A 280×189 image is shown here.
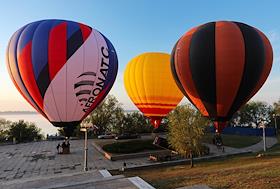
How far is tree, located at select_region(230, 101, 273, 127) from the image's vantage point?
75188 mm

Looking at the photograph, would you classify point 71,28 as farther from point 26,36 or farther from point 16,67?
point 16,67

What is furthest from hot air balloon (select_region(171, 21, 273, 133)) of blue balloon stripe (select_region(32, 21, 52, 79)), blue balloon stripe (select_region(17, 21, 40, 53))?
blue balloon stripe (select_region(17, 21, 40, 53))

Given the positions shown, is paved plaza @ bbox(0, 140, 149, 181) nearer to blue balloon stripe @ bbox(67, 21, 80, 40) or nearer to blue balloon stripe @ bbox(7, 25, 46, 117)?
blue balloon stripe @ bbox(7, 25, 46, 117)

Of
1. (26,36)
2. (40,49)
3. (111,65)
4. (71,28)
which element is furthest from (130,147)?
(26,36)

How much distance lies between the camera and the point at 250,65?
13.9 metres

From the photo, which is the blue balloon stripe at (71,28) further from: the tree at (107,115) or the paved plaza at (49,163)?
the tree at (107,115)

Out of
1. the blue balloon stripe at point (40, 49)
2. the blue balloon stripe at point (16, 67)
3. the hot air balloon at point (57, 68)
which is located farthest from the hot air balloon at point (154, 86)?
the blue balloon stripe at point (40, 49)

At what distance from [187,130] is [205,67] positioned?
11.2 meters

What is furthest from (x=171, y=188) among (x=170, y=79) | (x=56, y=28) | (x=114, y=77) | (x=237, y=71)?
(x=170, y=79)

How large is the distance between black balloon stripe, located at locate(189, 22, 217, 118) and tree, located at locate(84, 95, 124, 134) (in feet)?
127

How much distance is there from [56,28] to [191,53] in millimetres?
8854

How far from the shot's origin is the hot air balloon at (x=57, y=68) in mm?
16344

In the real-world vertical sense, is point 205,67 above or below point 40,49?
below

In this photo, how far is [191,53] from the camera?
14508 millimetres
